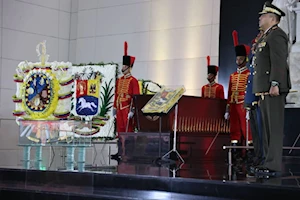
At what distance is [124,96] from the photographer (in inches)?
336

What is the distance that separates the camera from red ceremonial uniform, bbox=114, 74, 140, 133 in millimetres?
8477

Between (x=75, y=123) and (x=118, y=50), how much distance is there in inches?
212

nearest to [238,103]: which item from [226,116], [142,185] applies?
[226,116]

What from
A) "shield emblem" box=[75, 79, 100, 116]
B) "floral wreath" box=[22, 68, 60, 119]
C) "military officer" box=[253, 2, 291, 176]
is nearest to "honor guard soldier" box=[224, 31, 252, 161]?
"shield emblem" box=[75, 79, 100, 116]

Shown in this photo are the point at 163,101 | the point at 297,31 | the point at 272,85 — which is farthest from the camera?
the point at 297,31

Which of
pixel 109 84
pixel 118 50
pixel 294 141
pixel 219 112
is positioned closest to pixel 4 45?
pixel 118 50

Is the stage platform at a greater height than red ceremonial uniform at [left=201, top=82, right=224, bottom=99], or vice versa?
red ceremonial uniform at [left=201, top=82, right=224, bottom=99]

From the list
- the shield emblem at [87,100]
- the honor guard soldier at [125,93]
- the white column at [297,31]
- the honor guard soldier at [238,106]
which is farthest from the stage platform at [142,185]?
the white column at [297,31]

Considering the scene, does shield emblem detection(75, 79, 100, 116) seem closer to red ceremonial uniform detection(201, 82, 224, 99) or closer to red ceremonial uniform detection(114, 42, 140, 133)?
red ceremonial uniform detection(114, 42, 140, 133)

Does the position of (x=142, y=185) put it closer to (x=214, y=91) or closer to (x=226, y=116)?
(x=226, y=116)

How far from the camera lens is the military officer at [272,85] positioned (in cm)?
480

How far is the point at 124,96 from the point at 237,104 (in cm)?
171

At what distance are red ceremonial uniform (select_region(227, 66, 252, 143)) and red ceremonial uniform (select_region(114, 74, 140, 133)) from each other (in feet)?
4.67

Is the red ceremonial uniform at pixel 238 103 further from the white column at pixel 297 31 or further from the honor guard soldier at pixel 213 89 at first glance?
the white column at pixel 297 31
